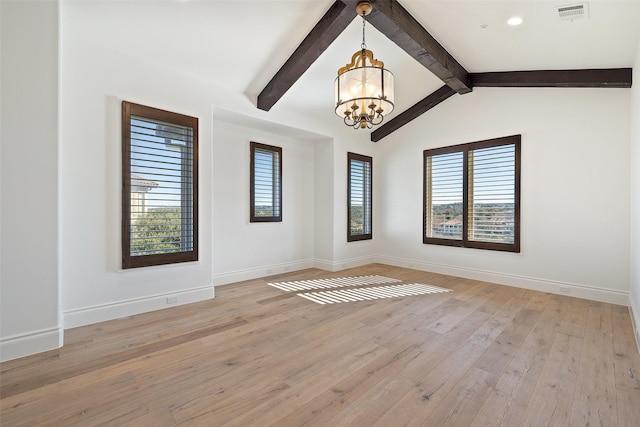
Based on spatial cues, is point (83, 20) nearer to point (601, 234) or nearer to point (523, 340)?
point (523, 340)

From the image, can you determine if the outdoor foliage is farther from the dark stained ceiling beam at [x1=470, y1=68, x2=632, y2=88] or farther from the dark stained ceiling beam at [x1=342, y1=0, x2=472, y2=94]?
the dark stained ceiling beam at [x1=470, y1=68, x2=632, y2=88]

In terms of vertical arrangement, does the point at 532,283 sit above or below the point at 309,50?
below

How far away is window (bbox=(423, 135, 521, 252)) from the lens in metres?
4.64

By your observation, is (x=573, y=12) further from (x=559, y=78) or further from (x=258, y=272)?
(x=258, y=272)

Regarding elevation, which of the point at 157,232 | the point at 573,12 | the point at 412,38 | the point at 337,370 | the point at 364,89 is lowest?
the point at 337,370

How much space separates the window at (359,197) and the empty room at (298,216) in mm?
308

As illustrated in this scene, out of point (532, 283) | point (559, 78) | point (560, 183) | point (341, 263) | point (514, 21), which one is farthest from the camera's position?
point (341, 263)

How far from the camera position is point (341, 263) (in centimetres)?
582

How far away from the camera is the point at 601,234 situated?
388 centimetres

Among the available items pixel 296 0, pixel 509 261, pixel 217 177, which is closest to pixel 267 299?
pixel 217 177

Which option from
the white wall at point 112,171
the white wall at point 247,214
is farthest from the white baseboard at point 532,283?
the white wall at point 112,171

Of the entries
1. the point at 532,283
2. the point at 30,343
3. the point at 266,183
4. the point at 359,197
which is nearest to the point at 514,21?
the point at 532,283

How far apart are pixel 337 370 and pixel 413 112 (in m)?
4.93

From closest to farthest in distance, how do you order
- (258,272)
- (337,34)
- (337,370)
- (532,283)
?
(337,370)
(337,34)
(532,283)
(258,272)
